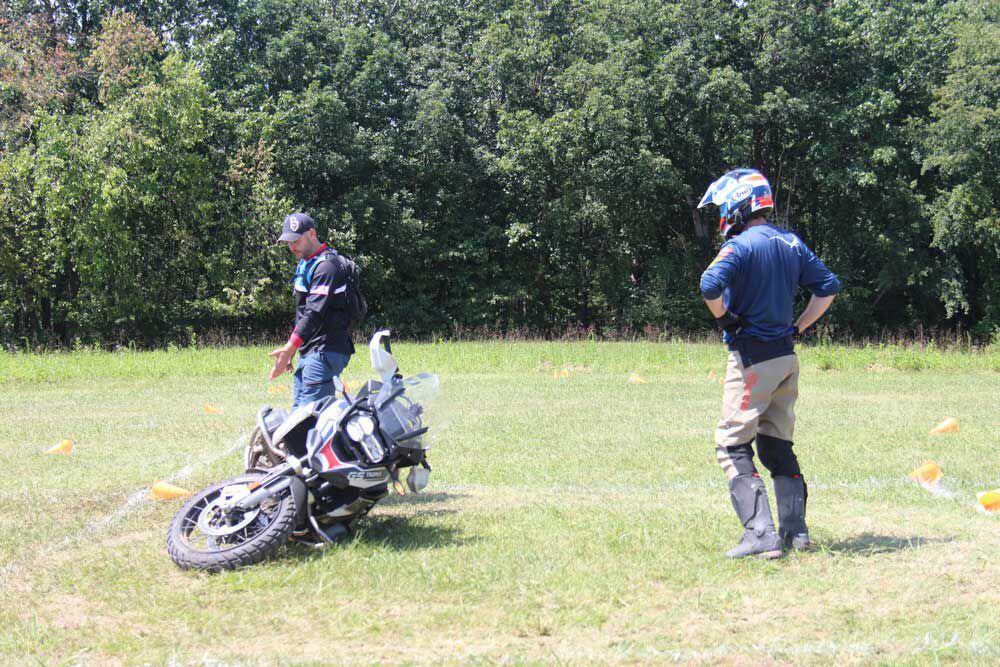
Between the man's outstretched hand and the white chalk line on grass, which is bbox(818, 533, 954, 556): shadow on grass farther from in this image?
the white chalk line on grass

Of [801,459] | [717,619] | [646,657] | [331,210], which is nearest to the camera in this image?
[646,657]

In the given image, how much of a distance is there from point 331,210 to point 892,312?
74.5ft

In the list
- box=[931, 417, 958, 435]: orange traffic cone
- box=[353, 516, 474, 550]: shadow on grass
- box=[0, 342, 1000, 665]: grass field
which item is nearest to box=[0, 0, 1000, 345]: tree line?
box=[931, 417, 958, 435]: orange traffic cone

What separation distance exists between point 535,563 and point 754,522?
1321 mm

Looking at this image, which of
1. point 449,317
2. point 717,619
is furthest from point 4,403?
point 449,317

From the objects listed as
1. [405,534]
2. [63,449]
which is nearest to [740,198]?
[405,534]

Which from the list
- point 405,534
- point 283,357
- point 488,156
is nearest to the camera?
point 405,534

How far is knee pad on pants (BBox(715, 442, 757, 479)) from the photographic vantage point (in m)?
5.43

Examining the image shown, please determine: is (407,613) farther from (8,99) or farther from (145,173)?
(8,99)

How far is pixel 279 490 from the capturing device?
556 centimetres

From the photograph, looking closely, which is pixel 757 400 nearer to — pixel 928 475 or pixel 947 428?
pixel 928 475

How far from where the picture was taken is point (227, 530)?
214 inches

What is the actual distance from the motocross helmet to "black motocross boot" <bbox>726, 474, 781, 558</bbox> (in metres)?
1.56

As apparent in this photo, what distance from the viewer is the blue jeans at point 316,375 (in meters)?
6.49
